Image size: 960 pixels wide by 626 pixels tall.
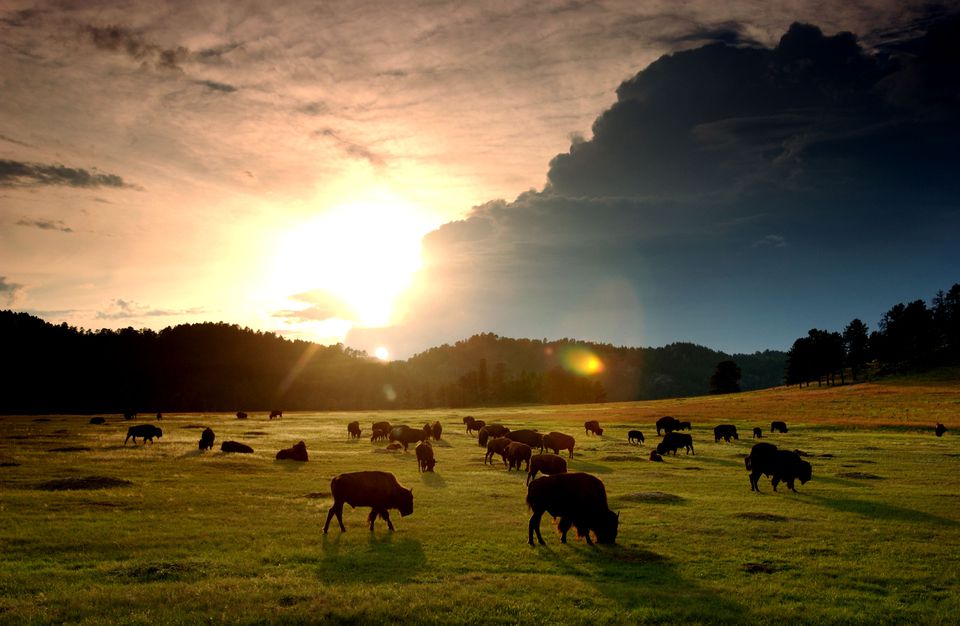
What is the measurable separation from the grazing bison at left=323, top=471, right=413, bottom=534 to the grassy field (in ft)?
2.69

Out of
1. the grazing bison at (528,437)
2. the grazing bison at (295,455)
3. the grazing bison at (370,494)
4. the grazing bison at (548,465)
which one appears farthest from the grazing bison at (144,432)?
the grazing bison at (370,494)

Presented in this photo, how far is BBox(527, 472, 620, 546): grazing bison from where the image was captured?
A: 18609 millimetres

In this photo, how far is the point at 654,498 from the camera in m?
27.0

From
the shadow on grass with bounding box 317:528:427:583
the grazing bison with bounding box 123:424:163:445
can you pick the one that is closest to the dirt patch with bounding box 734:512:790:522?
the shadow on grass with bounding box 317:528:427:583

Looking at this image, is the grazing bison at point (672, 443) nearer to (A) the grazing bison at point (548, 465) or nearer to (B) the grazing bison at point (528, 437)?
(B) the grazing bison at point (528, 437)

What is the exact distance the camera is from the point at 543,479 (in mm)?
19047

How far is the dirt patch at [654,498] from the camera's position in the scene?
26.6m

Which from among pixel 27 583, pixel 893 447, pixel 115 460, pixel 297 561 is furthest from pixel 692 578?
pixel 893 447

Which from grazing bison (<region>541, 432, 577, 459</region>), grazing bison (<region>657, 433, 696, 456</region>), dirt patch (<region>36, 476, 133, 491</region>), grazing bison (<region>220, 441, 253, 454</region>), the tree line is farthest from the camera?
the tree line

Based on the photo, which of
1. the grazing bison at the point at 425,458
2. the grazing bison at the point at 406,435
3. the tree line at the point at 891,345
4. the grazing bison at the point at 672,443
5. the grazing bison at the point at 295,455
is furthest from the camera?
the tree line at the point at 891,345

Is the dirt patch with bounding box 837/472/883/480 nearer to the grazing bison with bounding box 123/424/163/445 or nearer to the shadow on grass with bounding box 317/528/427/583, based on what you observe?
the shadow on grass with bounding box 317/528/427/583

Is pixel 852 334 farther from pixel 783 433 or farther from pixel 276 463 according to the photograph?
pixel 276 463

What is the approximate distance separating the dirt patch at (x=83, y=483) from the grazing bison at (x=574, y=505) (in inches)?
889

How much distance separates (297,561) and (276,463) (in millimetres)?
25336
